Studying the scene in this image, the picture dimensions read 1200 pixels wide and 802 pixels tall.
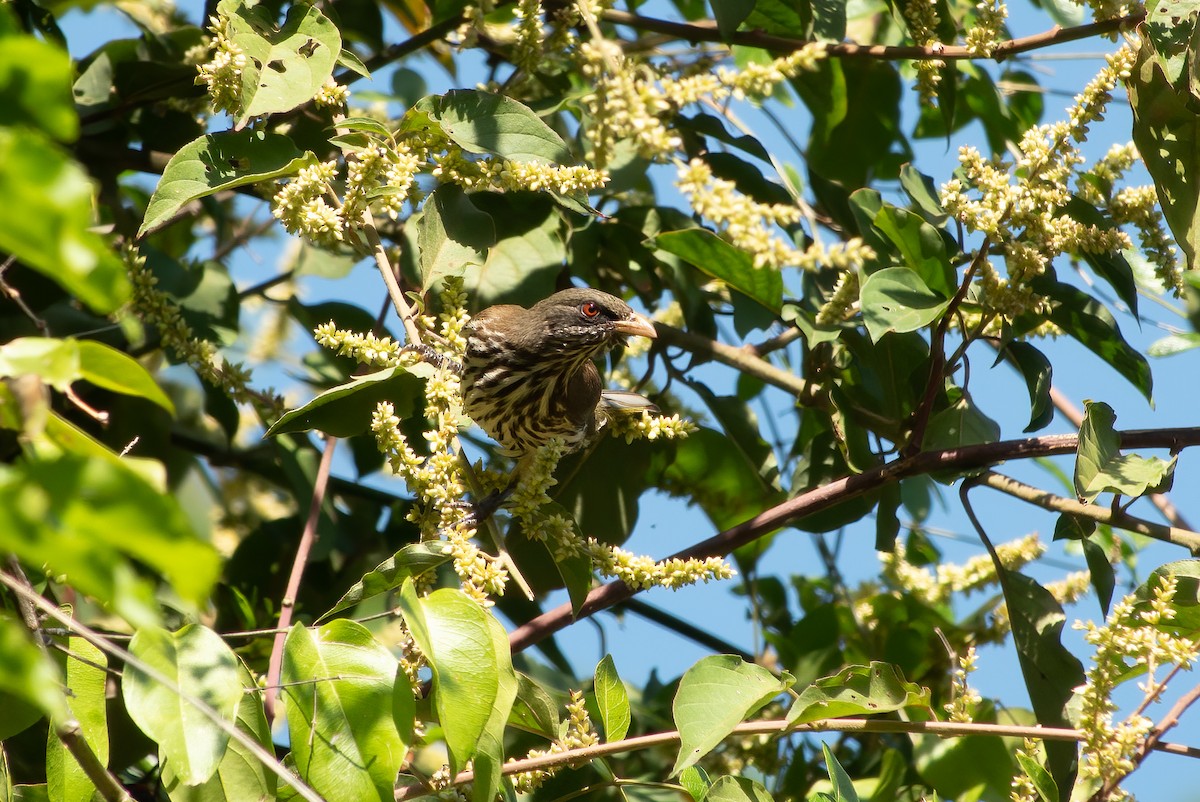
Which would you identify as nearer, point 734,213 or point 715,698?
point 715,698

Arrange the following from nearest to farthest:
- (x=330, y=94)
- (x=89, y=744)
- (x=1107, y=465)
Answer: (x=89, y=744) < (x=1107, y=465) < (x=330, y=94)

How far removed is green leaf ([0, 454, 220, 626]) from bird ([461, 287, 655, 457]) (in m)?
3.56

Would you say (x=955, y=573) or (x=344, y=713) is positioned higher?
(x=344, y=713)

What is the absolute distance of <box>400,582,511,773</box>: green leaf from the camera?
6.77 feet

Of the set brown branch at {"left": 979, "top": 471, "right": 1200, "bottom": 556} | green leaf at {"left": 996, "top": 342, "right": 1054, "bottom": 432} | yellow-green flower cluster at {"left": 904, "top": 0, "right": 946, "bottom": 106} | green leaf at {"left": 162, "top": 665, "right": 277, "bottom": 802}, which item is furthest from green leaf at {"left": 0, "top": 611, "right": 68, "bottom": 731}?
yellow-green flower cluster at {"left": 904, "top": 0, "right": 946, "bottom": 106}

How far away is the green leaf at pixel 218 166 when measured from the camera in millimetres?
2770

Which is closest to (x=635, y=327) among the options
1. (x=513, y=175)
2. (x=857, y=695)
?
(x=513, y=175)

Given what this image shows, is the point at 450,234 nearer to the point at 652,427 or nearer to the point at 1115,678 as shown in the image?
the point at 652,427

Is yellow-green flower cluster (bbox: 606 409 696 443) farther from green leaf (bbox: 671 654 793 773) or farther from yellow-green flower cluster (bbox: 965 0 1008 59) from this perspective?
yellow-green flower cluster (bbox: 965 0 1008 59)

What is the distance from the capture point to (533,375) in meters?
4.93

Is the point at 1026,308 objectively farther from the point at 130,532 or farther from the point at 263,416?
the point at 130,532

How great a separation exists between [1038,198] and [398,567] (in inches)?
72.3

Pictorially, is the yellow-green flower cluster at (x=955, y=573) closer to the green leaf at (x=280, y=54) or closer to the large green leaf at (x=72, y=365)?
the green leaf at (x=280, y=54)

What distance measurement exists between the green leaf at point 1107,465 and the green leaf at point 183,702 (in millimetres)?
1969
